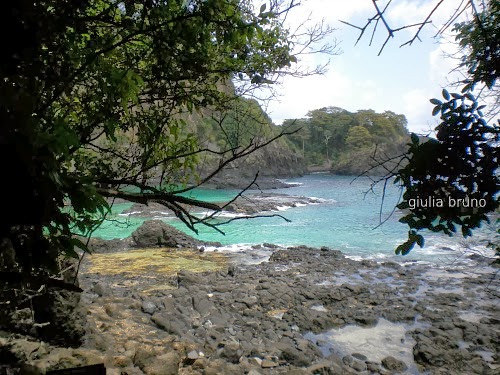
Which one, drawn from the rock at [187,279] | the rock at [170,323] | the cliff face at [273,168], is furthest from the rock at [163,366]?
the cliff face at [273,168]

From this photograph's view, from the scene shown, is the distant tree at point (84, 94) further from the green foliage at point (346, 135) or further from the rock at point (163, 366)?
the green foliage at point (346, 135)

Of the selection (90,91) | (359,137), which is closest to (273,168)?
(359,137)

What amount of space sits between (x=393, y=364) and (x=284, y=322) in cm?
224

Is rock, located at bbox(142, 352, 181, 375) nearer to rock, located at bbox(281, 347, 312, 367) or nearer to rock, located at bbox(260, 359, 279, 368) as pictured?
rock, located at bbox(260, 359, 279, 368)

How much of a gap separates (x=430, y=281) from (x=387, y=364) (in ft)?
19.7

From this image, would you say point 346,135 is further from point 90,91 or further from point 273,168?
point 90,91

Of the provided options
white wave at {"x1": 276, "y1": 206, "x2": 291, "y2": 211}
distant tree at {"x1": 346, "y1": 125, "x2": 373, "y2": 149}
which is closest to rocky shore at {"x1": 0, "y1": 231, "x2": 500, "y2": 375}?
white wave at {"x1": 276, "y1": 206, "x2": 291, "y2": 211}

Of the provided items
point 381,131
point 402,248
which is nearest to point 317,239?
point 402,248

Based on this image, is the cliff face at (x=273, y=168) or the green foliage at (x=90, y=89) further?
the cliff face at (x=273, y=168)

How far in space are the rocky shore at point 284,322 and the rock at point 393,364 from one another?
2 cm

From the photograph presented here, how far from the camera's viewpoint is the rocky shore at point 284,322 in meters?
4.79

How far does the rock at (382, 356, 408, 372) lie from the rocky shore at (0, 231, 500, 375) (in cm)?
2

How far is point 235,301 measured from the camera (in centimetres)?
841

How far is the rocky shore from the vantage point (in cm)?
479
